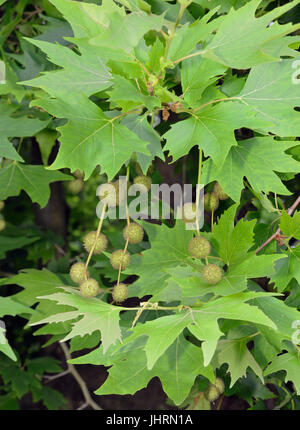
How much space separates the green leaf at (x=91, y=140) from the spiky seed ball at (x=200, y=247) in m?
0.26

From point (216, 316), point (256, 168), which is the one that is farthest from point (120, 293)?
point (256, 168)

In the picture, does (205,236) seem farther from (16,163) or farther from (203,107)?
(16,163)

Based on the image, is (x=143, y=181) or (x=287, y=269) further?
(x=143, y=181)

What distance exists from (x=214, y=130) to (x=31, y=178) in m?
0.85

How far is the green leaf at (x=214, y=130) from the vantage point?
1.24 meters

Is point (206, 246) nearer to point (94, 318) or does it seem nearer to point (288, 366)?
point (94, 318)

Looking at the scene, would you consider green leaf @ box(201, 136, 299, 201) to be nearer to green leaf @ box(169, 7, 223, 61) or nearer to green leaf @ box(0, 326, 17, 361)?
green leaf @ box(169, 7, 223, 61)

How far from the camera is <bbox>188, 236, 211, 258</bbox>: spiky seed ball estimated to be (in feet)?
4.49

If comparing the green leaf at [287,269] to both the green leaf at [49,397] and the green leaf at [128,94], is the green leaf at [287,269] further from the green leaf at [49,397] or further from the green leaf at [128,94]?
the green leaf at [49,397]

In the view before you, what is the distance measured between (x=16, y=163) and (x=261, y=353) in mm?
1018

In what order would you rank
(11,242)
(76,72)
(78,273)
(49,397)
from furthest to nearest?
(49,397) → (11,242) → (78,273) → (76,72)

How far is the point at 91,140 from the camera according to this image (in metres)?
1.30

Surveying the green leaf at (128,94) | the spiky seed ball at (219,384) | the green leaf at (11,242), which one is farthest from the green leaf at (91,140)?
the green leaf at (11,242)

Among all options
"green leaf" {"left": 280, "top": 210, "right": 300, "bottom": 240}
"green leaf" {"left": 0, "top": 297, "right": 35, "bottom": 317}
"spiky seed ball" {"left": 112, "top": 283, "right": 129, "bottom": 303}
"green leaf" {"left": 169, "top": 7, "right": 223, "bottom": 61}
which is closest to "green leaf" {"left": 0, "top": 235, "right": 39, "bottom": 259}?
"green leaf" {"left": 0, "top": 297, "right": 35, "bottom": 317}
